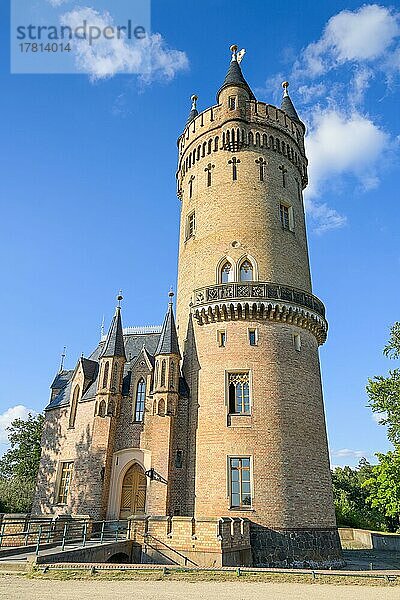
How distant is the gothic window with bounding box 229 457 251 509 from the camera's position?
73.9ft

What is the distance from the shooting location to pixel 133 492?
84.1 feet

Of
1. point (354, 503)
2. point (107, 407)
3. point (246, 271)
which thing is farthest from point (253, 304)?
point (354, 503)

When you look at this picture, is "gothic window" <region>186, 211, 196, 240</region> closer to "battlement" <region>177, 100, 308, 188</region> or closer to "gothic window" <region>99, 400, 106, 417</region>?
"battlement" <region>177, 100, 308, 188</region>

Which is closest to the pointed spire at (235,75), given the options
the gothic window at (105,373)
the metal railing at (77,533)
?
the gothic window at (105,373)

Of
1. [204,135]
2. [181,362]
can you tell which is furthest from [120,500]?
[204,135]

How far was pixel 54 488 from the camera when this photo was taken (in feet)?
92.8

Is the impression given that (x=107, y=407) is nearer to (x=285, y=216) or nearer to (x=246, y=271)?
(x=246, y=271)

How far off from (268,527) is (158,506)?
5087mm

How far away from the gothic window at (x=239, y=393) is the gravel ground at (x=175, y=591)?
440 inches

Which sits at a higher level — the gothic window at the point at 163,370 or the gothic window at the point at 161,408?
the gothic window at the point at 163,370

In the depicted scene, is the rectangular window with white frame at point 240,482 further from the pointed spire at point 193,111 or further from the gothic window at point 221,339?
the pointed spire at point 193,111

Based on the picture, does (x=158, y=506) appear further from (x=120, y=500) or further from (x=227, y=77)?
(x=227, y=77)

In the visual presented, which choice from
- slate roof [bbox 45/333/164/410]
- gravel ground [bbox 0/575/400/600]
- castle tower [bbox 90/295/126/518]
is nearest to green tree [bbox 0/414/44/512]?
slate roof [bbox 45/333/164/410]

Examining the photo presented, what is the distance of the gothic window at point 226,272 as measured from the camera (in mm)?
27516
